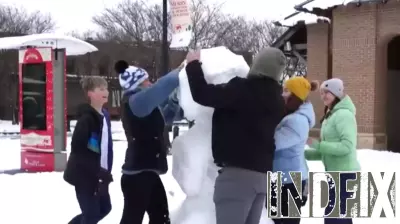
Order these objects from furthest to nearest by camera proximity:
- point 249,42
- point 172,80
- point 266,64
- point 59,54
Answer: point 249,42 → point 59,54 → point 172,80 → point 266,64

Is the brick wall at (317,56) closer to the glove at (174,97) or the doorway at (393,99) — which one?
the doorway at (393,99)

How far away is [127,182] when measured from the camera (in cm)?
478

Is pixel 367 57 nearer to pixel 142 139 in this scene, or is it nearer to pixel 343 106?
pixel 343 106

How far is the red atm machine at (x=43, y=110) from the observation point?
1154 centimetres

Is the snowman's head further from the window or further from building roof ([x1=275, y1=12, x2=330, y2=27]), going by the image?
building roof ([x1=275, y1=12, x2=330, y2=27])

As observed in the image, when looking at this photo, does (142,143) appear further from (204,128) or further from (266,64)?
(266,64)

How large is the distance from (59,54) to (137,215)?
7691 mm

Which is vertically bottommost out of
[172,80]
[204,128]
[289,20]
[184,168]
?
[184,168]

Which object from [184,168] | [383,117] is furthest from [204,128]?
[383,117]

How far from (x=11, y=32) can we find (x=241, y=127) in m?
42.1

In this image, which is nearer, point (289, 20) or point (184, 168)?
point (184, 168)

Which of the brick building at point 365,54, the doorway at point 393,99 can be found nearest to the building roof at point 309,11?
the brick building at point 365,54

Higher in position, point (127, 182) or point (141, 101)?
point (141, 101)

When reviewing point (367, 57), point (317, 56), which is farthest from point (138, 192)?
point (317, 56)
